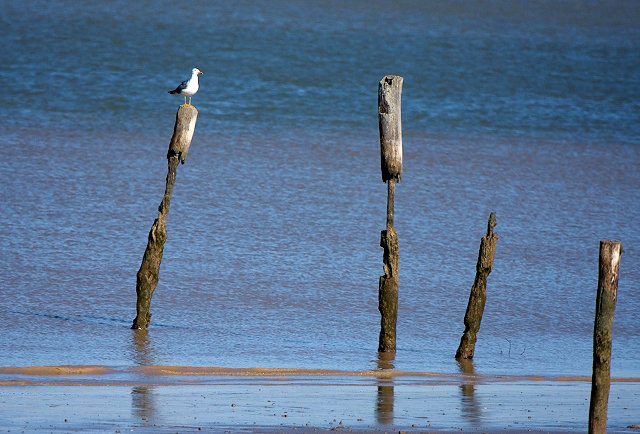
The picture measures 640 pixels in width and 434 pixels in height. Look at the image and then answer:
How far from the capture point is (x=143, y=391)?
33.1 ft

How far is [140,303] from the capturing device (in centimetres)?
1434

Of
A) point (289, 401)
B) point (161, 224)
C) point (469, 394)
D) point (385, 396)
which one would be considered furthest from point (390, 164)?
point (289, 401)

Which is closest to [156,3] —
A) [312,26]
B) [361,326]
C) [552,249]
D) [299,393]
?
[312,26]

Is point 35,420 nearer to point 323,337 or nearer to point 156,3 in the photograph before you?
point 323,337

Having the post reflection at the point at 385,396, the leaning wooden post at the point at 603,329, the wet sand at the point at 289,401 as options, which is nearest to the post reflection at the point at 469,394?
the wet sand at the point at 289,401

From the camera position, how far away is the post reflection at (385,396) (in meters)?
9.04

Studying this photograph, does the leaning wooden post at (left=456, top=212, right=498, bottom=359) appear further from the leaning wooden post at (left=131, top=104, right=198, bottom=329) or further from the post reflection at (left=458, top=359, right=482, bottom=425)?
the leaning wooden post at (left=131, top=104, right=198, bottom=329)

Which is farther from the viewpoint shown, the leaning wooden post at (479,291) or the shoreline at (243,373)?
the leaning wooden post at (479,291)

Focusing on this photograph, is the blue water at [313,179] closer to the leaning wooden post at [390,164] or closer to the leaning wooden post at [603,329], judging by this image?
the leaning wooden post at [390,164]

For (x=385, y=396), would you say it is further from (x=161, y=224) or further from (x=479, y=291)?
(x=161, y=224)

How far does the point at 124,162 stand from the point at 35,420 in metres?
19.2

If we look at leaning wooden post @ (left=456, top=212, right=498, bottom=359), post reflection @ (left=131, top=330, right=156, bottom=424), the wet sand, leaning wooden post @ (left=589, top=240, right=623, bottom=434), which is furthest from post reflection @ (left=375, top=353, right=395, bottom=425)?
post reflection @ (left=131, top=330, right=156, bottom=424)

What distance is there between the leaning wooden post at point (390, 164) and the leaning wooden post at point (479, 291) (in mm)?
879

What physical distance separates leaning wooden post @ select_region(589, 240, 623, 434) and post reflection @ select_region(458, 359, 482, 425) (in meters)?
1.05
